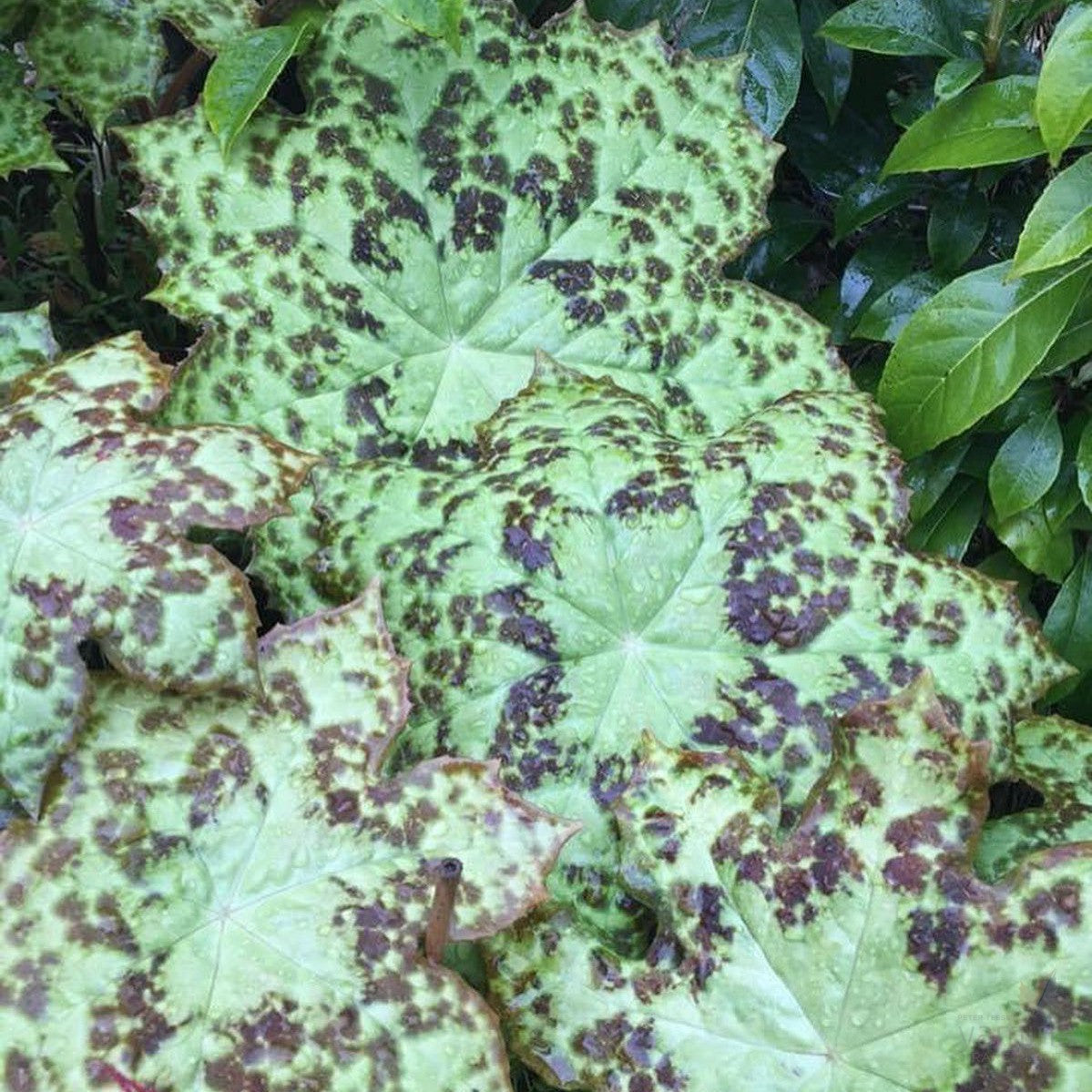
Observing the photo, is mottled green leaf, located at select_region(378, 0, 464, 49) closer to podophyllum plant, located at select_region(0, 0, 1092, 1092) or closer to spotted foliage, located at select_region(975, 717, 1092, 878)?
podophyllum plant, located at select_region(0, 0, 1092, 1092)

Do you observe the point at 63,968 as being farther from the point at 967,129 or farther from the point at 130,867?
the point at 967,129

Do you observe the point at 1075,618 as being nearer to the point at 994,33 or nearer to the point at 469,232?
the point at 994,33

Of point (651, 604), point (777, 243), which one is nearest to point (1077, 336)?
point (777, 243)

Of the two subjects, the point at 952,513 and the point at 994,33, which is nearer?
the point at 994,33

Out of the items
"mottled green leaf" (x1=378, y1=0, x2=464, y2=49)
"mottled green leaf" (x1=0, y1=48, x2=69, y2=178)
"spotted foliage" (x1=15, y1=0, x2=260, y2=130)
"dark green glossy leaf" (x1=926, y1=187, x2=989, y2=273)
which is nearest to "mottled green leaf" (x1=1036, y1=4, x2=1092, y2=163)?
"dark green glossy leaf" (x1=926, y1=187, x2=989, y2=273)

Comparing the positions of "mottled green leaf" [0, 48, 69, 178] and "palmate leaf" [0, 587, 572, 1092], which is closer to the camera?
"palmate leaf" [0, 587, 572, 1092]

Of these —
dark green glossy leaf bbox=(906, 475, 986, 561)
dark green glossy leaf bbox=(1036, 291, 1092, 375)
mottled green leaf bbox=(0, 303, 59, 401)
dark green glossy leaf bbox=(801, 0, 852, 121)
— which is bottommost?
dark green glossy leaf bbox=(906, 475, 986, 561)


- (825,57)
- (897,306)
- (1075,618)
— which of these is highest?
(825,57)
